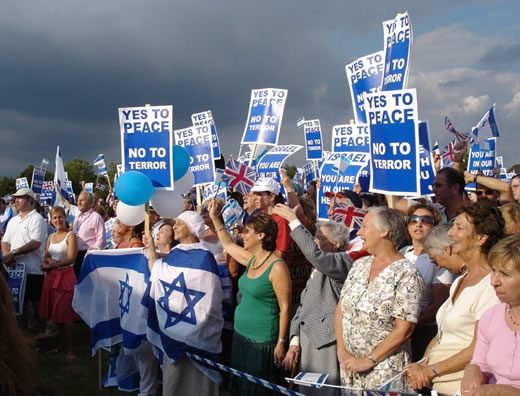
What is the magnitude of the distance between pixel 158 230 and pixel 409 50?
322 centimetres

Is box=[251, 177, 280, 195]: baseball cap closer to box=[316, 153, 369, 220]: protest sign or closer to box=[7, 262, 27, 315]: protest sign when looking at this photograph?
box=[316, 153, 369, 220]: protest sign

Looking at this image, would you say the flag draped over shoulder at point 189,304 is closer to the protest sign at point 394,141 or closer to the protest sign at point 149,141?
the protest sign at point 149,141

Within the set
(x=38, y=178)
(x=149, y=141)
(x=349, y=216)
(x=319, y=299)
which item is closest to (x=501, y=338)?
(x=319, y=299)

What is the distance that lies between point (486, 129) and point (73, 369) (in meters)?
7.52

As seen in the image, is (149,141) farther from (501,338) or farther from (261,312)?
(501,338)

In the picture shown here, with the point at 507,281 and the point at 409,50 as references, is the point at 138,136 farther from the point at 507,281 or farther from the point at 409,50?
the point at 507,281

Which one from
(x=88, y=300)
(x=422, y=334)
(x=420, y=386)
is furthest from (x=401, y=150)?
(x=88, y=300)

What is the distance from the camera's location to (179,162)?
19.5ft

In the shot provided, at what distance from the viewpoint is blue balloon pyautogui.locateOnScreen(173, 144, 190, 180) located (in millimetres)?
5902

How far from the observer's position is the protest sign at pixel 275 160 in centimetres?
908

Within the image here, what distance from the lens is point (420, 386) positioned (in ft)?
10.7

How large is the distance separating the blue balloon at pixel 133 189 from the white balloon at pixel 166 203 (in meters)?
0.16

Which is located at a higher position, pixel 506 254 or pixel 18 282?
pixel 506 254

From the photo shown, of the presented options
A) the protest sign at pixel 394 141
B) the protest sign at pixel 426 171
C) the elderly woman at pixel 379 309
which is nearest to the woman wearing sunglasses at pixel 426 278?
the elderly woman at pixel 379 309
